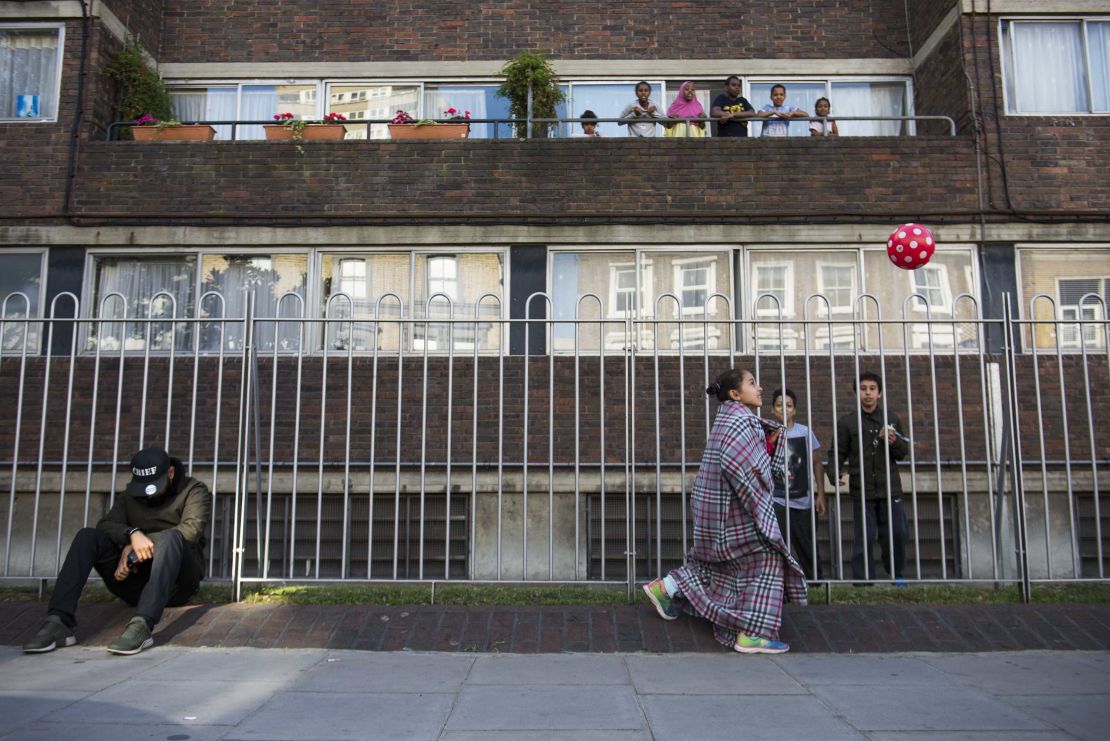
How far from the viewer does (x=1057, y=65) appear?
1012 centimetres

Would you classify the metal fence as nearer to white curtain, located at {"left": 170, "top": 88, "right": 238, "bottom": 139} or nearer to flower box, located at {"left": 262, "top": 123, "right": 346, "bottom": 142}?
flower box, located at {"left": 262, "top": 123, "right": 346, "bottom": 142}

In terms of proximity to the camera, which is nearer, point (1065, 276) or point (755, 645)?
point (755, 645)

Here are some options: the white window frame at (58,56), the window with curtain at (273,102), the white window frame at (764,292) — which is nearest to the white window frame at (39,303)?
the white window frame at (58,56)

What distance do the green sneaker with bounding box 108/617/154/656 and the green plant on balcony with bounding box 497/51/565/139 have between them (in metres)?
6.72

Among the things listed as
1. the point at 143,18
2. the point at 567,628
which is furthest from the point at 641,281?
the point at 143,18

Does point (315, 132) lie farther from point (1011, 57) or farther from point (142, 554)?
point (1011, 57)

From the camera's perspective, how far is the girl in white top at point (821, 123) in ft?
34.4

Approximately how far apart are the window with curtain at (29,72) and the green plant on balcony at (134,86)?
0.61 m

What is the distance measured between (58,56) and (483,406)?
622 cm

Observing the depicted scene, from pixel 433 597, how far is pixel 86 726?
107 inches

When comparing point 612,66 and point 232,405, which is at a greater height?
point 612,66

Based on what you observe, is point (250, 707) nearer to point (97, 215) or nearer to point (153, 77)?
point (97, 215)

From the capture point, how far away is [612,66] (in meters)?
11.2

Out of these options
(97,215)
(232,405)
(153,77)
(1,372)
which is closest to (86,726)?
(232,405)
